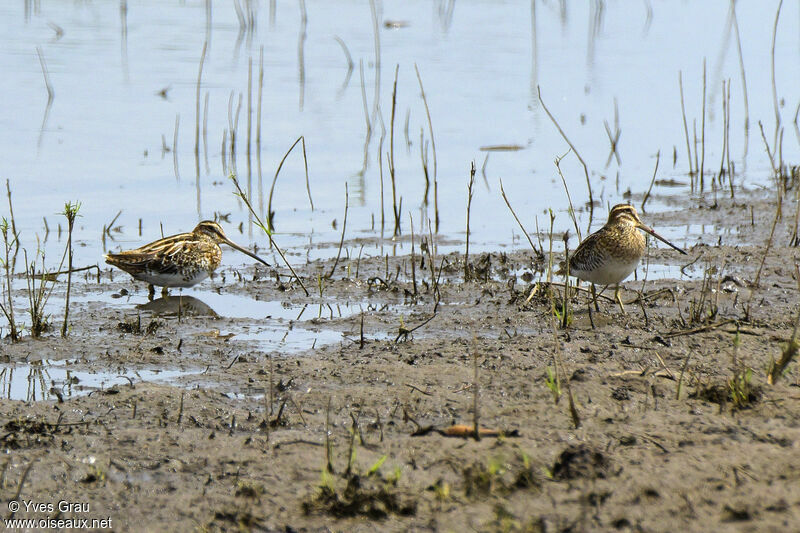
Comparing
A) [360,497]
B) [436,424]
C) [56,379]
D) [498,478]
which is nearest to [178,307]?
[56,379]

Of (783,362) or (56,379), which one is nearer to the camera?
(783,362)

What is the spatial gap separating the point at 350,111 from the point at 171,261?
6.88 metres

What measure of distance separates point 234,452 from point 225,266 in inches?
186

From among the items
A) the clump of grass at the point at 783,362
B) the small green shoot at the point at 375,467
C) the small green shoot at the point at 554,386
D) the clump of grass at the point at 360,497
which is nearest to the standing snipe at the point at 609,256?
the clump of grass at the point at 783,362

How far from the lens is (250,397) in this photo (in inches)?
218

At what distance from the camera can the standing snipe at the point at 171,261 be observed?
316 inches

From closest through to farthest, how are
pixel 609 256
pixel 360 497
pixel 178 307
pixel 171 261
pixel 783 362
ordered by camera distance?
pixel 360 497 < pixel 783 362 < pixel 609 256 < pixel 178 307 < pixel 171 261

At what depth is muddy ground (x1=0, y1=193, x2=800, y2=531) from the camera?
4.03m

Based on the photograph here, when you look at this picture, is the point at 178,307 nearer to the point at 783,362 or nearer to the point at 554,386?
the point at 554,386

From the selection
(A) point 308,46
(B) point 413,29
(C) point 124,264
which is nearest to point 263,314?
(C) point 124,264

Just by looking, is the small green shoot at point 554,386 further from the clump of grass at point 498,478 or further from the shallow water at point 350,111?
the shallow water at point 350,111

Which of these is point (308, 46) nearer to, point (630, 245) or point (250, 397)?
point (630, 245)

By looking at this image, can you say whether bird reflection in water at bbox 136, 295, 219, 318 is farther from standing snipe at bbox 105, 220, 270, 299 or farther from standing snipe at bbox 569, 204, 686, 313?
standing snipe at bbox 569, 204, 686, 313

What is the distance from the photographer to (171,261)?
7.99 m
